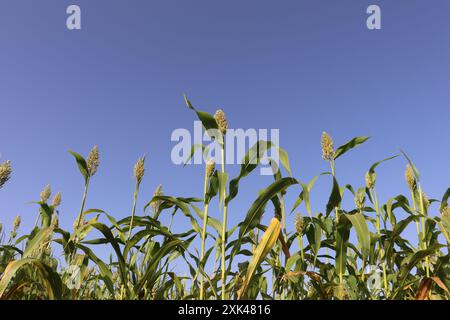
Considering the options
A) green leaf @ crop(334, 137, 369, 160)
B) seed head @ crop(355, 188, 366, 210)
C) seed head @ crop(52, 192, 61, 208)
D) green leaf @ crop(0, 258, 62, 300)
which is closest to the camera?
green leaf @ crop(0, 258, 62, 300)

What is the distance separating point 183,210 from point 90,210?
0.81 m

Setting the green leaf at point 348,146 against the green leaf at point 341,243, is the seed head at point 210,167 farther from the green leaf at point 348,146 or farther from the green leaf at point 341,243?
the green leaf at point 348,146

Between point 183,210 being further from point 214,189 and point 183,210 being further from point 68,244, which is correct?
point 68,244

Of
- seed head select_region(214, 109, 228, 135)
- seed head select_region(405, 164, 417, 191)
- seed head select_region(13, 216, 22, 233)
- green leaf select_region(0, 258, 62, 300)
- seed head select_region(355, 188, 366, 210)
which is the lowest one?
seed head select_region(13, 216, 22, 233)

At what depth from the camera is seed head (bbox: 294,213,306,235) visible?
2.47m

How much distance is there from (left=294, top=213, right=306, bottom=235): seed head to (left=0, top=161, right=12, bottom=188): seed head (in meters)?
2.37

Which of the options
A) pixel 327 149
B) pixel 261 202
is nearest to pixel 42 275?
pixel 261 202

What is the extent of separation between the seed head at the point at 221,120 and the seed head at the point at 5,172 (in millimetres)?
1777

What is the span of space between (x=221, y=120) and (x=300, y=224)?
3.42ft

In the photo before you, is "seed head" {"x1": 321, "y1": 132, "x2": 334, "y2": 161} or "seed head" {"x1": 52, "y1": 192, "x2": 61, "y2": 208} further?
"seed head" {"x1": 52, "y1": 192, "x2": 61, "y2": 208}

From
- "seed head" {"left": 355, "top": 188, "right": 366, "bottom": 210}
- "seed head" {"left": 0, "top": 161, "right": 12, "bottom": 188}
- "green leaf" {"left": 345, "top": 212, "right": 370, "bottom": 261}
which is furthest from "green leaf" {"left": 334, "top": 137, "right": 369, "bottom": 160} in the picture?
"seed head" {"left": 0, "top": 161, "right": 12, "bottom": 188}

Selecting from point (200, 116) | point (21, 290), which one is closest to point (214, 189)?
point (200, 116)

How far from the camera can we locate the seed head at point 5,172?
2.54m

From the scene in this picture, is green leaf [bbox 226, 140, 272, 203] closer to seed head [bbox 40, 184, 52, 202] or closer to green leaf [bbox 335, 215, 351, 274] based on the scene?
green leaf [bbox 335, 215, 351, 274]
